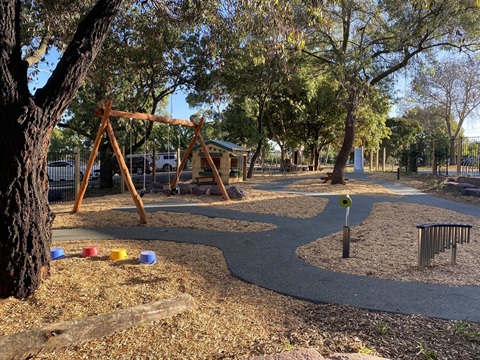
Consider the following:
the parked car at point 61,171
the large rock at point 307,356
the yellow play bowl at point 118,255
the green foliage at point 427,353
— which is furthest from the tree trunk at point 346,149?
the large rock at point 307,356

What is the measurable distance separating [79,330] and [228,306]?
1.51 m

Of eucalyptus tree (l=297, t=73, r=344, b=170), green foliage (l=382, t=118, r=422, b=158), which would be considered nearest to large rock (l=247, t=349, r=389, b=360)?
eucalyptus tree (l=297, t=73, r=344, b=170)

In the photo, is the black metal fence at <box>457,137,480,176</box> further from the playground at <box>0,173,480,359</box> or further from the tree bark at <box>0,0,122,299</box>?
the tree bark at <box>0,0,122,299</box>

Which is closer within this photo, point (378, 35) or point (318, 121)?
point (378, 35)

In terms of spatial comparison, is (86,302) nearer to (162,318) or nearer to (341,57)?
(162,318)

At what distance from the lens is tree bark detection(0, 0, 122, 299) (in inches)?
146

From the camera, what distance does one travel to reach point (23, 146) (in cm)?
374

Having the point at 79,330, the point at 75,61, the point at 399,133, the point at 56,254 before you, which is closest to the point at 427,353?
the point at 79,330

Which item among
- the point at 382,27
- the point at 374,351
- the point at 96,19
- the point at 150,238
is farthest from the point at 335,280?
the point at 382,27

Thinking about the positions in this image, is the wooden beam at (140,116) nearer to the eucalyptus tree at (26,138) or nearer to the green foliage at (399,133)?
the eucalyptus tree at (26,138)

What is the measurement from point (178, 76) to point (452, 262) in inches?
633

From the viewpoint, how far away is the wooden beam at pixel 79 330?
2.73 meters

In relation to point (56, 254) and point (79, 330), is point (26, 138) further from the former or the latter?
point (56, 254)

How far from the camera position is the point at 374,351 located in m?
3.04
